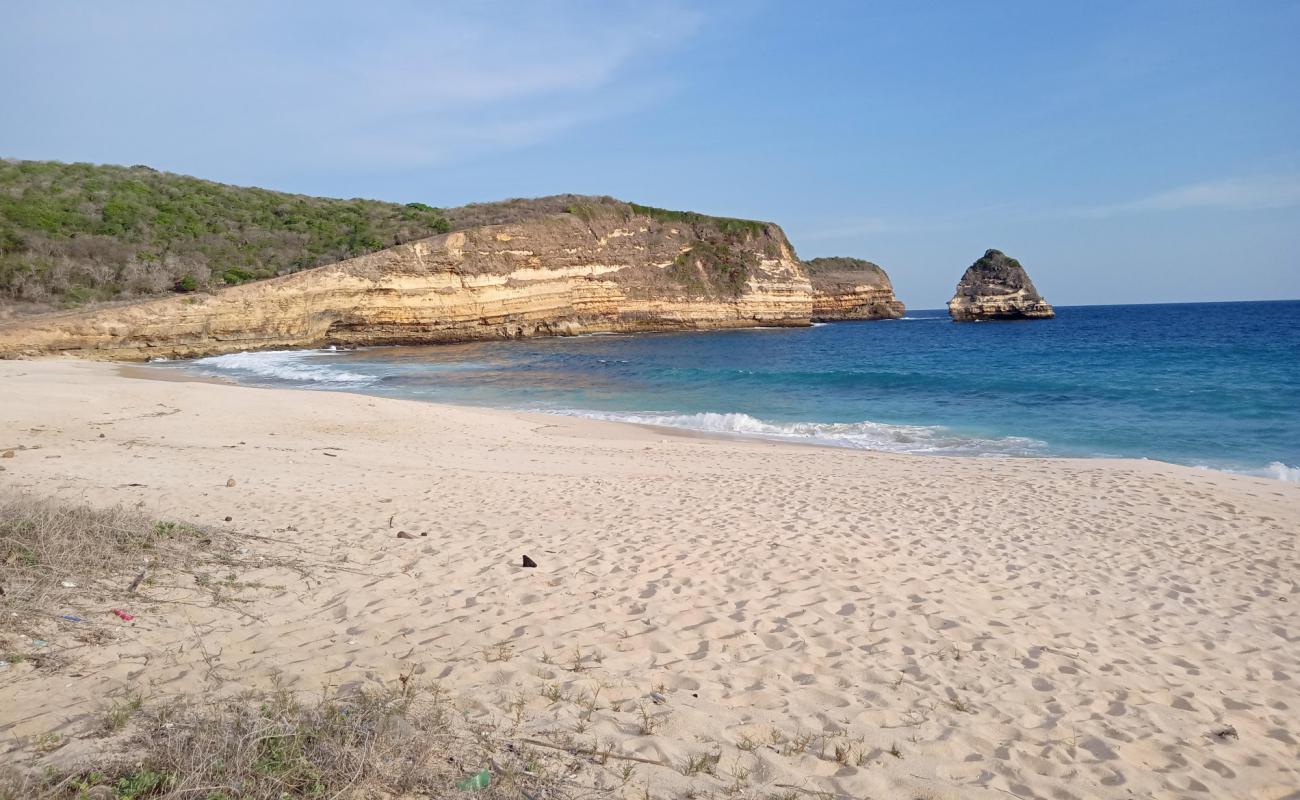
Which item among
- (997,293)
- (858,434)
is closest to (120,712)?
(858,434)

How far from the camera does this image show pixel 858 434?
50.4ft

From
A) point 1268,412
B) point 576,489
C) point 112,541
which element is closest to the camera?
point 112,541

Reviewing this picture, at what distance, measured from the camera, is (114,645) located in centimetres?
388

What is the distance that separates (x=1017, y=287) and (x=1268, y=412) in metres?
65.1

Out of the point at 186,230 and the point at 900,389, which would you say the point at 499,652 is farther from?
the point at 186,230

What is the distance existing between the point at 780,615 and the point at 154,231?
150 feet

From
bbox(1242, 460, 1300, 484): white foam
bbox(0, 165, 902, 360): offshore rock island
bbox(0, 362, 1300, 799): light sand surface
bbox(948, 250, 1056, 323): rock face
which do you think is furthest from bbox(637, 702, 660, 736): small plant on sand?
bbox(948, 250, 1056, 323): rock face

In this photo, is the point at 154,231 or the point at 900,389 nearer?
the point at 900,389

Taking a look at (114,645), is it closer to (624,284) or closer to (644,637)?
(644,637)

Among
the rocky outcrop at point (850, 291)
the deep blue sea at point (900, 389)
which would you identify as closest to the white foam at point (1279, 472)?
the deep blue sea at point (900, 389)

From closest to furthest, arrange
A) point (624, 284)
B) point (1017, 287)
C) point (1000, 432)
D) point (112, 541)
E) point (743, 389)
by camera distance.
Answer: point (112, 541) < point (1000, 432) < point (743, 389) < point (624, 284) < point (1017, 287)

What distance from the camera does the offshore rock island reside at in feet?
102

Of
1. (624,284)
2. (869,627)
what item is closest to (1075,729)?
(869,627)

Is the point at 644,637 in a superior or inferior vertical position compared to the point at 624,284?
inferior
